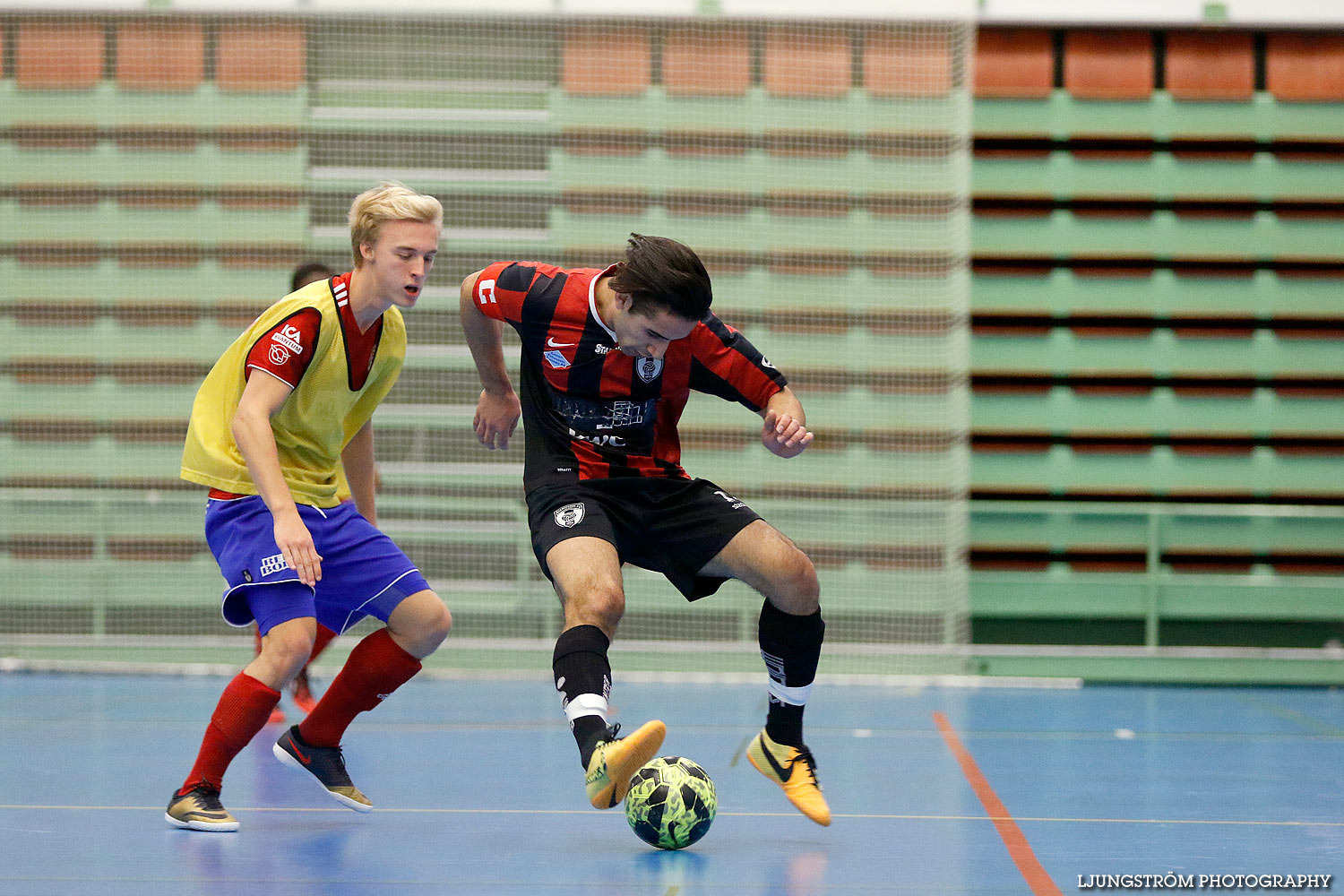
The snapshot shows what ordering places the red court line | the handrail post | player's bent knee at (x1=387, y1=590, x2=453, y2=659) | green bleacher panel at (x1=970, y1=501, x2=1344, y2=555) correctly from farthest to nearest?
1. the handrail post
2. green bleacher panel at (x1=970, y1=501, x2=1344, y2=555)
3. player's bent knee at (x1=387, y1=590, x2=453, y2=659)
4. the red court line

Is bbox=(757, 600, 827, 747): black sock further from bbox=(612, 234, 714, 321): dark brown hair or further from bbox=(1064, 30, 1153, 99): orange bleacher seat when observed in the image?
bbox=(1064, 30, 1153, 99): orange bleacher seat

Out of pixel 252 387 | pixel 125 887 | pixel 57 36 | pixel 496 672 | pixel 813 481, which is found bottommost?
pixel 496 672

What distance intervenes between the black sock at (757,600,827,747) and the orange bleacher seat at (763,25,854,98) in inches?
192

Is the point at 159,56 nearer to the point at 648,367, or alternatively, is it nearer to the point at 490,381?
the point at 490,381

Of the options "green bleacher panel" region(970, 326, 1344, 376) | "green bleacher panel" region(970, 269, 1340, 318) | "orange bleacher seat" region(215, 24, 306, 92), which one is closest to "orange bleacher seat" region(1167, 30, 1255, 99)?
"green bleacher panel" region(970, 269, 1340, 318)

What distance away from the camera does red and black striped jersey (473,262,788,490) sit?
3416 mm

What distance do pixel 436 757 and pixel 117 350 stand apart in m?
4.39

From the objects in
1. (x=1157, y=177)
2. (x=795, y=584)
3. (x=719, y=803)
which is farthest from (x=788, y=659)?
(x=1157, y=177)

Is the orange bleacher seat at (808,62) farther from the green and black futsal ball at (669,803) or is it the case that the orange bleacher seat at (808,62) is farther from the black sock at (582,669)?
the green and black futsal ball at (669,803)

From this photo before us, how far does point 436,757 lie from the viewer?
463cm

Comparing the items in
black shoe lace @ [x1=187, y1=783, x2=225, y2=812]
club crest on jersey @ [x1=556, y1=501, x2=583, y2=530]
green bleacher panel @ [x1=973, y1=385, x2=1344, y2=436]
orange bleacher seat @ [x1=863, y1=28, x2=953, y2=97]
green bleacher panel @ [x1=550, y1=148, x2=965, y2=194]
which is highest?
orange bleacher seat @ [x1=863, y1=28, x2=953, y2=97]

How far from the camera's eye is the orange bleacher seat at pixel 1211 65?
789 centimetres

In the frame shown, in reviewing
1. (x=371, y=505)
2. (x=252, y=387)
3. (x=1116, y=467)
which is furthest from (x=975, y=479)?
(x=252, y=387)

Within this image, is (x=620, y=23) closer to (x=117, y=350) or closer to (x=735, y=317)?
(x=735, y=317)
